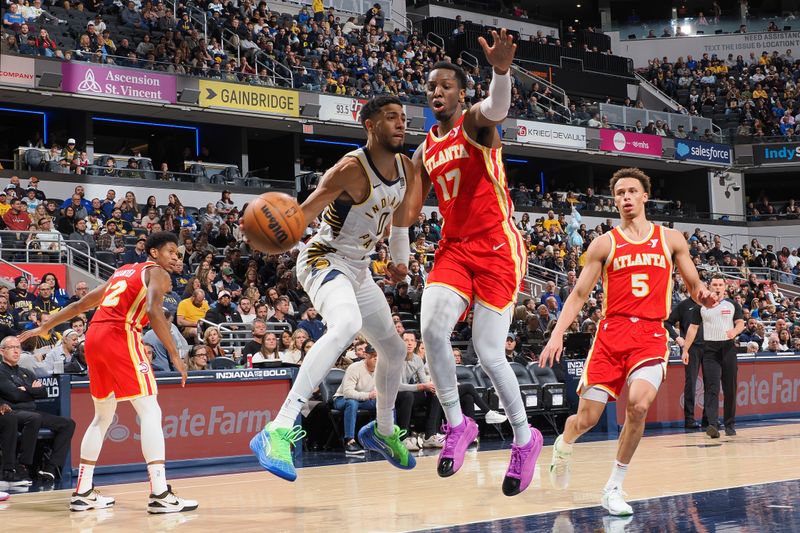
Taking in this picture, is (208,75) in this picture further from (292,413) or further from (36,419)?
(292,413)

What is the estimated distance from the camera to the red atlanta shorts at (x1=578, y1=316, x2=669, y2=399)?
631 cm

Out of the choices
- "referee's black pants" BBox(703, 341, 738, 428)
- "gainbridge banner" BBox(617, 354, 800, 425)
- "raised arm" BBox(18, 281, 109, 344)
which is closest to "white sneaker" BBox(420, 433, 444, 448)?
"gainbridge banner" BBox(617, 354, 800, 425)

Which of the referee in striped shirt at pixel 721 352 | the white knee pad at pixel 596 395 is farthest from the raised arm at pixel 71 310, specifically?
the referee in striped shirt at pixel 721 352

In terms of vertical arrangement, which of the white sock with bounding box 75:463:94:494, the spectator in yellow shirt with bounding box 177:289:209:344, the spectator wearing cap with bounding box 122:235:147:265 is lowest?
the white sock with bounding box 75:463:94:494

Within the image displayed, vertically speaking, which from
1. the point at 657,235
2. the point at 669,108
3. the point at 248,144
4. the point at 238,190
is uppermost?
the point at 669,108

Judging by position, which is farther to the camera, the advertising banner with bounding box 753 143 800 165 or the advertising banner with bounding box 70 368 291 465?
the advertising banner with bounding box 753 143 800 165

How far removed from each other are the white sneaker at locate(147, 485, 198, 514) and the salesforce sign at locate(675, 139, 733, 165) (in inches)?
1191

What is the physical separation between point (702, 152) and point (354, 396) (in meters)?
26.9

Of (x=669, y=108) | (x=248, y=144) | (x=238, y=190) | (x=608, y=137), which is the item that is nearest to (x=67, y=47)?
(x=238, y=190)

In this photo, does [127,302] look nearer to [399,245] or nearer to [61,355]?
[399,245]

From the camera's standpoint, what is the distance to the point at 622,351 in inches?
250

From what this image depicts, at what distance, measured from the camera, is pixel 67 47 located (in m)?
22.7

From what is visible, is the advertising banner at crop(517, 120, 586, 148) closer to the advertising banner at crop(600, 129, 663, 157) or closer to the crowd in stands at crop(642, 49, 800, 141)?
the advertising banner at crop(600, 129, 663, 157)

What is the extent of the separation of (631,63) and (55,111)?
24.9 metres
